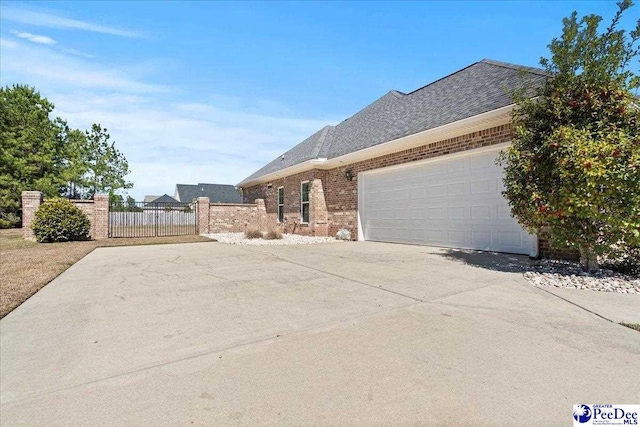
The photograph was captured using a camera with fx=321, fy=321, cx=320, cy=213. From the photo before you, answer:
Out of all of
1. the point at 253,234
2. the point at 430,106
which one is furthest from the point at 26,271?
the point at 430,106

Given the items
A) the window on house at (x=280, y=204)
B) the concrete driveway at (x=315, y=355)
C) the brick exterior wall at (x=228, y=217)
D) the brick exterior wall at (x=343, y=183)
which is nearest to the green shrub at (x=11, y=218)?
the brick exterior wall at (x=228, y=217)

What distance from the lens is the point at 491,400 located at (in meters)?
2.08

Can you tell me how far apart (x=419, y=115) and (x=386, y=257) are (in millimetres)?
5659

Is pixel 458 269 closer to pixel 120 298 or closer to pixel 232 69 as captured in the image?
pixel 120 298

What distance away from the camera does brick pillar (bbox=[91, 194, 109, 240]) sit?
14555 millimetres

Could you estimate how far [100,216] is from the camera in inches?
576

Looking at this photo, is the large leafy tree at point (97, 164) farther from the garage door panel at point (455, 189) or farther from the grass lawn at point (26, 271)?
the garage door panel at point (455, 189)

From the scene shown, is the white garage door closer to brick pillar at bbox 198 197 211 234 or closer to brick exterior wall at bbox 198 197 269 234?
brick exterior wall at bbox 198 197 269 234

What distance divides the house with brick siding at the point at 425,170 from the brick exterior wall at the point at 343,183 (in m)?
0.04

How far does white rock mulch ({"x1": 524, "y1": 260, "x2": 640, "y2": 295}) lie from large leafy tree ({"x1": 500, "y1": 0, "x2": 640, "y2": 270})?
0.31 metres

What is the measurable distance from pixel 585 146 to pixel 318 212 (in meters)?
10.8

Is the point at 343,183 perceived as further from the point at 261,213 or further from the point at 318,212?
the point at 261,213

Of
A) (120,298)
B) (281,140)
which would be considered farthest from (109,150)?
(120,298)

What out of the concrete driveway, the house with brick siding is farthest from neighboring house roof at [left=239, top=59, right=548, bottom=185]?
the concrete driveway
